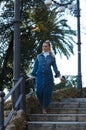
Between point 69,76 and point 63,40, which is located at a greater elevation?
point 63,40

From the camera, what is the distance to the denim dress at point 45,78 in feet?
38.7

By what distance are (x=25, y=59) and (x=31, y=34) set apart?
1.72 m

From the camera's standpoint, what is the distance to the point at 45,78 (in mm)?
11797

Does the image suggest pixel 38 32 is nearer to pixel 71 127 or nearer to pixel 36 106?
pixel 36 106

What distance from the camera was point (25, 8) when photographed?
3434cm

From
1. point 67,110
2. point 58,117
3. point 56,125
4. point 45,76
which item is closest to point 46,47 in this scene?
point 45,76

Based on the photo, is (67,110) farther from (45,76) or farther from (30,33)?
(30,33)

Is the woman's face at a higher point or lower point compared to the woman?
higher

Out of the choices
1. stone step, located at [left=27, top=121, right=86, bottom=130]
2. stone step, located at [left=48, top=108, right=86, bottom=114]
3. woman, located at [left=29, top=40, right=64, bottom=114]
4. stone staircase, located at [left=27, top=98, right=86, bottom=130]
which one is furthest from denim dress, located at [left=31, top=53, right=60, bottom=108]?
stone step, located at [left=27, top=121, right=86, bottom=130]

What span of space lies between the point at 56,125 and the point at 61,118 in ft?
3.03

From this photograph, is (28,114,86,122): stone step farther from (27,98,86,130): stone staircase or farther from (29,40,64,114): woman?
(29,40,64,114): woman

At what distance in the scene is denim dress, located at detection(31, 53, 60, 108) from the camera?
11.8 m

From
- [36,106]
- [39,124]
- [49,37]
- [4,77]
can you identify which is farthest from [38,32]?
[39,124]

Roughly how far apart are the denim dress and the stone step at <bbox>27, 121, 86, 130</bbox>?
4.51 feet
